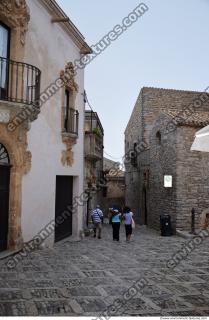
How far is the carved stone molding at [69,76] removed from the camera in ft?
39.2

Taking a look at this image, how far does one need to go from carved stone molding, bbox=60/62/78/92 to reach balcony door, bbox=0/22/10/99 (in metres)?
2.93

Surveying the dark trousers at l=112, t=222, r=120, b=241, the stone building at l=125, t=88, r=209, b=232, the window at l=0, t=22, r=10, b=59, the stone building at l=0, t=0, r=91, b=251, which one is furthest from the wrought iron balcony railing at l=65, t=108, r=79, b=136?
the stone building at l=125, t=88, r=209, b=232

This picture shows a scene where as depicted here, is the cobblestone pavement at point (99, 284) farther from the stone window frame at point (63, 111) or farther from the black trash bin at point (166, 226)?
the black trash bin at point (166, 226)

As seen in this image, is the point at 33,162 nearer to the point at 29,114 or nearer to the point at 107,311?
the point at 29,114

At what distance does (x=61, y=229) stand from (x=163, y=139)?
7.21m

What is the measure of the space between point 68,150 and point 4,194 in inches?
155

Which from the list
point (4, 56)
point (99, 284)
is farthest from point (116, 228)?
point (4, 56)

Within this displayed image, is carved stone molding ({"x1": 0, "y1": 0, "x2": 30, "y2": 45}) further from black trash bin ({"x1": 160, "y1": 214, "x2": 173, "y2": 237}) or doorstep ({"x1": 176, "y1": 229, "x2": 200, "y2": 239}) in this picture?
black trash bin ({"x1": 160, "y1": 214, "x2": 173, "y2": 237})

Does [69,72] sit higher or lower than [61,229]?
higher

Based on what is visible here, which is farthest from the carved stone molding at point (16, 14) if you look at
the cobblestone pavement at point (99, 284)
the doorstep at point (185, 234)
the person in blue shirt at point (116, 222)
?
the doorstep at point (185, 234)

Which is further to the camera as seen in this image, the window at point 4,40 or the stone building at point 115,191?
the stone building at point 115,191

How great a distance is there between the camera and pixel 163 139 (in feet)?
55.0

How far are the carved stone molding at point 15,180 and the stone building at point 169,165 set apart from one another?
7.94 meters

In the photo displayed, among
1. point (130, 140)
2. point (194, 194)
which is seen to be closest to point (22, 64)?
point (194, 194)
